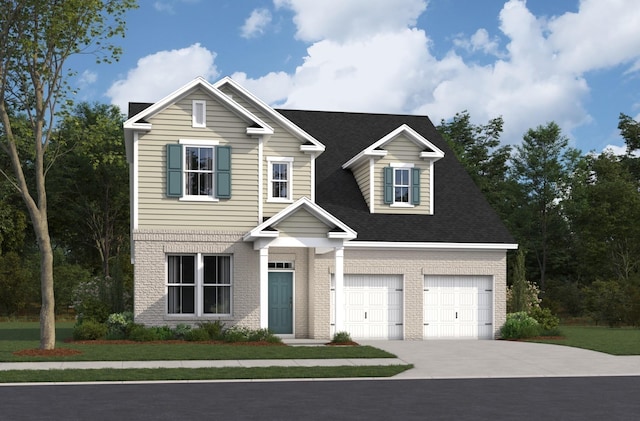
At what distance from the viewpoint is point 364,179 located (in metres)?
32.1

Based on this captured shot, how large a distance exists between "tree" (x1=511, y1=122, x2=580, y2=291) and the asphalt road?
145 feet

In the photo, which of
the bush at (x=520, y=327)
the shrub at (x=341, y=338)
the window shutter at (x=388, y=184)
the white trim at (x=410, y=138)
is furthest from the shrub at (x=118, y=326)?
the bush at (x=520, y=327)

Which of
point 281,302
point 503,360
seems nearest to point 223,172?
point 281,302

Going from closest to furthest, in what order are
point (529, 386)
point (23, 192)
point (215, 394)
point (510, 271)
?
point (215, 394)
point (529, 386)
point (23, 192)
point (510, 271)

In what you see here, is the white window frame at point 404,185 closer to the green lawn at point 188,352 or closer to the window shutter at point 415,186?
the window shutter at point 415,186

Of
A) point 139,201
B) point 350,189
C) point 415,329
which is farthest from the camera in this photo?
point 350,189

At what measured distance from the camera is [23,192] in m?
23.7

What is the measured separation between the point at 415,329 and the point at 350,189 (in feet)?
19.8

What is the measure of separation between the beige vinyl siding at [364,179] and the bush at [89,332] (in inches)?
429

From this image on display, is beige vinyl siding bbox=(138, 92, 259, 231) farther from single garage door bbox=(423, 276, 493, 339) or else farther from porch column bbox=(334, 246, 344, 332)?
single garage door bbox=(423, 276, 493, 339)

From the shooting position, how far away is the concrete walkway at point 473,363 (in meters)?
19.4

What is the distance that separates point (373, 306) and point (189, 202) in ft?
25.1

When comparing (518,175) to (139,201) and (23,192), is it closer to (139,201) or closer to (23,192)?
(139,201)

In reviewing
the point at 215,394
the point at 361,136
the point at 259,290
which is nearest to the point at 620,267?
the point at 361,136
